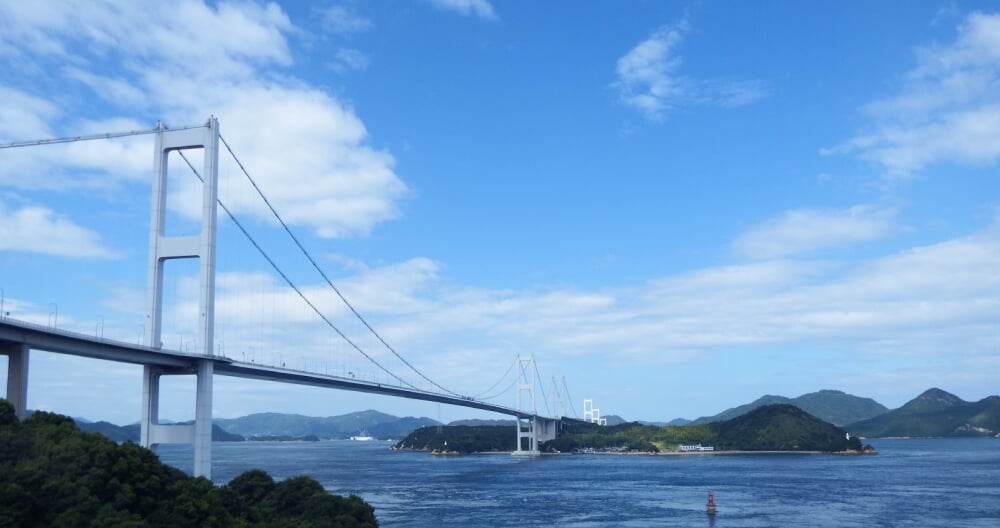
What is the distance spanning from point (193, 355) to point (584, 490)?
2265 cm

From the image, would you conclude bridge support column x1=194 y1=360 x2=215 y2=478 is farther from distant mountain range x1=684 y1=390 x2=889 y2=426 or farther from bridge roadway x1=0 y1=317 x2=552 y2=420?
distant mountain range x1=684 y1=390 x2=889 y2=426

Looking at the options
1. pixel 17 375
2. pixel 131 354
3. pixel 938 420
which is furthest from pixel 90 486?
pixel 938 420

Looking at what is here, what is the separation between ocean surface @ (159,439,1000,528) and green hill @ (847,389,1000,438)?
87713 millimetres

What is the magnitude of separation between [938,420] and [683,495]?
122 m

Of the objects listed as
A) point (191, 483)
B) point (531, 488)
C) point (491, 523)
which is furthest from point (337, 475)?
point (191, 483)

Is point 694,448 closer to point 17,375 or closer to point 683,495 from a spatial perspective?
point 683,495

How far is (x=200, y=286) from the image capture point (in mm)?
20500

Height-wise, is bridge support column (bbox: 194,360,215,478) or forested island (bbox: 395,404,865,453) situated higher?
bridge support column (bbox: 194,360,215,478)

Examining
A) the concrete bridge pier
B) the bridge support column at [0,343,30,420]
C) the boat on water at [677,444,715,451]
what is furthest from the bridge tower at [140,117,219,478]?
the boat on water at [677,444,715,451]

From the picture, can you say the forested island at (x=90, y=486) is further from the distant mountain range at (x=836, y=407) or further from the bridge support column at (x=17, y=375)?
the distant mountain range at (x=836, y=407)

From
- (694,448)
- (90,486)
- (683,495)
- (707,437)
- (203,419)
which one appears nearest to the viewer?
(90,486)

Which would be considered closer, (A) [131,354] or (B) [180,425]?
(A) [131,354]

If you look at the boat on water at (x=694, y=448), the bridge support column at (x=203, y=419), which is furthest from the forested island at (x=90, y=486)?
the boat on water at (x=694, y=448)

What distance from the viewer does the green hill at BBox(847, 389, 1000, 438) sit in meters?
133
